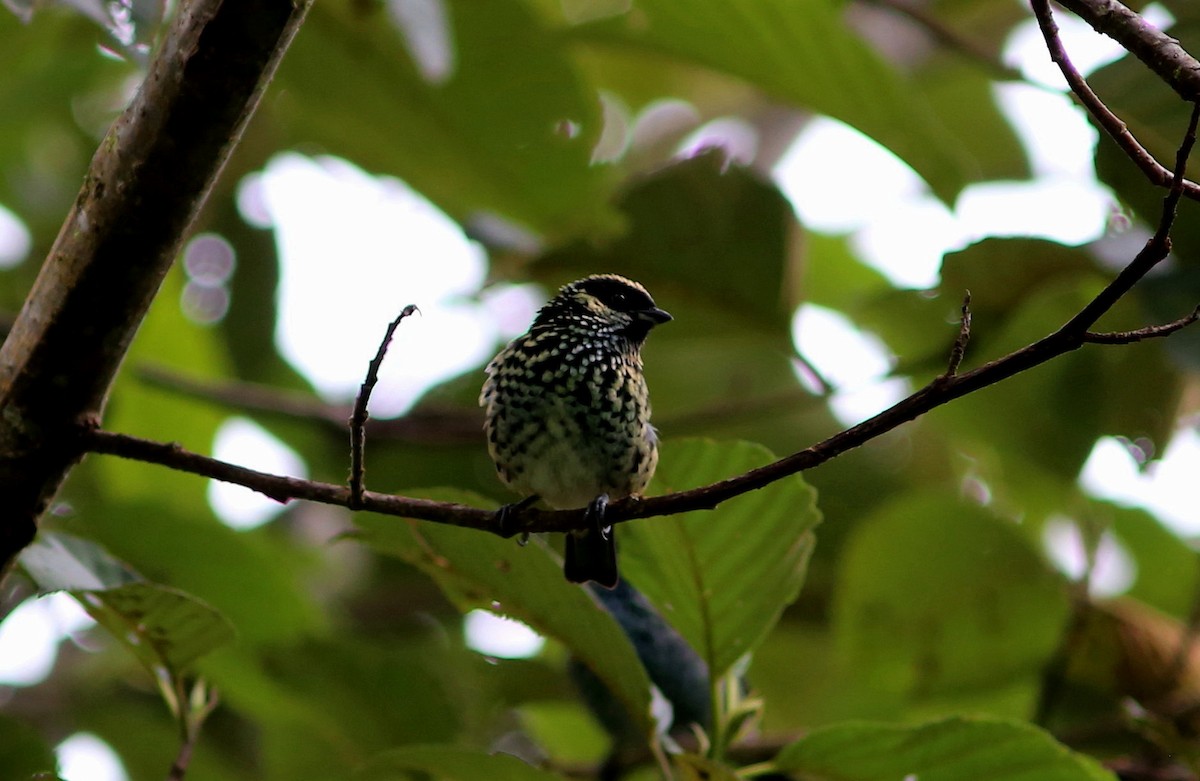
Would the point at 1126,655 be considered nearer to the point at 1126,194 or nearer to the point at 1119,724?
the point at 1119,724

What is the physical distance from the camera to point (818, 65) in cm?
354

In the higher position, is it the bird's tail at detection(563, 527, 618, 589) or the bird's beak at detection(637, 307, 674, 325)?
the bird's beak at detection(637, 307, 674, 325)

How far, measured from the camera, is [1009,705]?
427 centimetres

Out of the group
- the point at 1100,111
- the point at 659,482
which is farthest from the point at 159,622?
the point at 1100,111

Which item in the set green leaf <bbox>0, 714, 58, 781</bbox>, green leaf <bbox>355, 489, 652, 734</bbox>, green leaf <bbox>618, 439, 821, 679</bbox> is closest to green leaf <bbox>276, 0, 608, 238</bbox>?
green leaf <bbox>355, 489, 652, 734</bbox>

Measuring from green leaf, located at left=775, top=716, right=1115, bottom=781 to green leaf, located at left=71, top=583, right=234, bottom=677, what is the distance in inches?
45.1

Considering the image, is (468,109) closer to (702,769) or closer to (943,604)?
(943,604)

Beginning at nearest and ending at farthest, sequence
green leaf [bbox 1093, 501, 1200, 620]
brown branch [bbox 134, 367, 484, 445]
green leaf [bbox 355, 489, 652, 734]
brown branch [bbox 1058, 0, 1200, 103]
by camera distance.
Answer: brown branch [bbox 1058, 0, 1200, 103] → green leaf [bbox 355, 489, 652, 734] → brown branch [bbox 134, 367, 484, 445] → green leaf [bbox 1093, 501, 1200, 620]

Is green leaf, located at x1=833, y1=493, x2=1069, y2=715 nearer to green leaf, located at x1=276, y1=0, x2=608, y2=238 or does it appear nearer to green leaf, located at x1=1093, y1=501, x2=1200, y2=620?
green leaf, located at x1=1093, y1=501, x2=1200, y2=620

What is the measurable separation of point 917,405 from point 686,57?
241 cm

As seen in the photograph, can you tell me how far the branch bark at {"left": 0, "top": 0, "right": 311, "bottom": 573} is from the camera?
1972mm

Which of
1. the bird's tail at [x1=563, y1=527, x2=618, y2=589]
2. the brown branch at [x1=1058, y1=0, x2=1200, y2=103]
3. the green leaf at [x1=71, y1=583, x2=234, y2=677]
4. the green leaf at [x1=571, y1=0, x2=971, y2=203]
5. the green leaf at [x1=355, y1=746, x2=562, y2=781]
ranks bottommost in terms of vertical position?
the green leaf at [x1=355, y1=746, x2=562, y2=781]

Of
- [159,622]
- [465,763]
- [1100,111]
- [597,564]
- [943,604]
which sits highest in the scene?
[1100,111]

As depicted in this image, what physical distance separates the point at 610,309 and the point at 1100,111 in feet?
7.40
